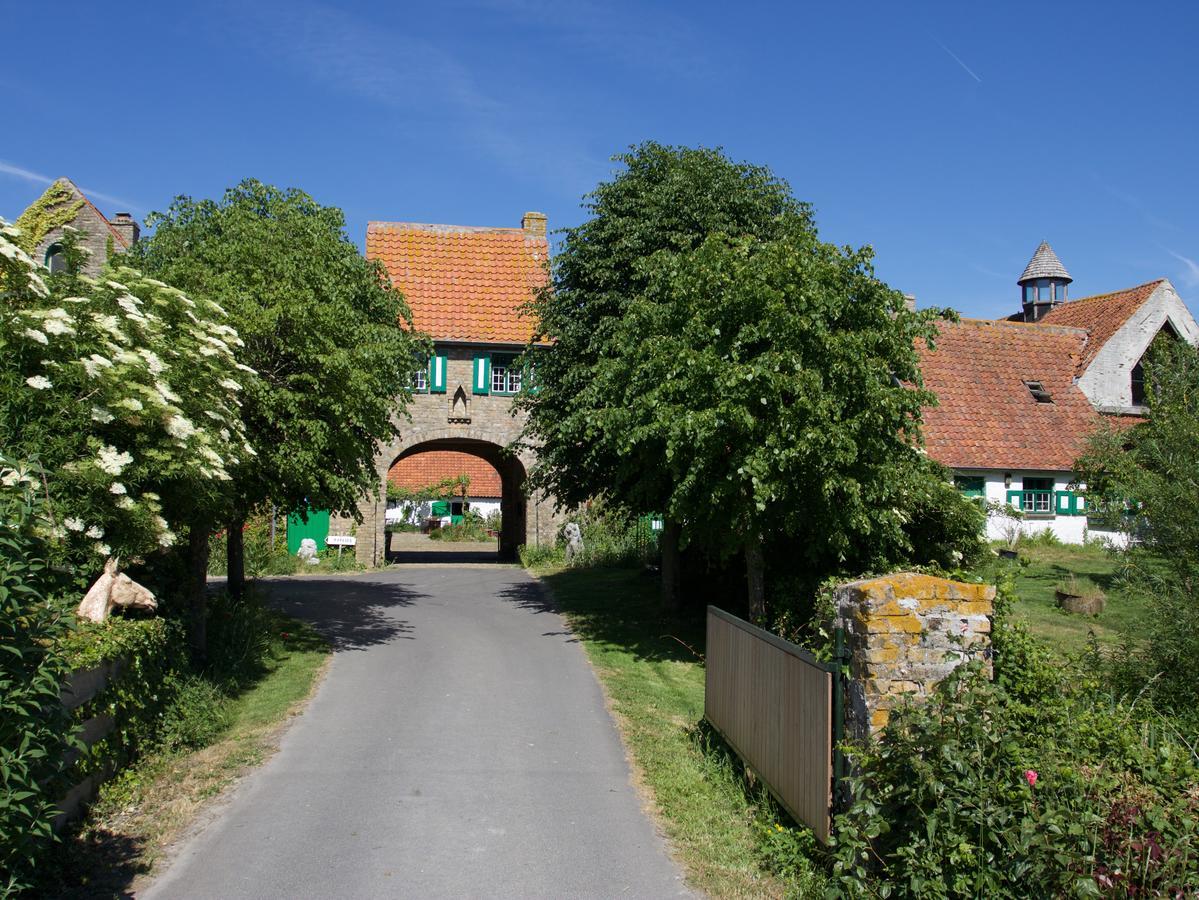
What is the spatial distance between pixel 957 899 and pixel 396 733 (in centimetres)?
652

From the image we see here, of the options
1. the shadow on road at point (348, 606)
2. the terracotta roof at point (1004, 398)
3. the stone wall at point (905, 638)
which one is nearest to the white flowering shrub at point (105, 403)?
the stone wall at point (905, 638)

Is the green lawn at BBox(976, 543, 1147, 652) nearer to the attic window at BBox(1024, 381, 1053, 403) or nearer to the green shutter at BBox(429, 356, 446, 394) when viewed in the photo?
the attic window at BBox(1024, 381, 1053, 403)

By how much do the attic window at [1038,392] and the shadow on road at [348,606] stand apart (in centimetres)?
1854

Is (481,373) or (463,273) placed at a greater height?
(463,273)

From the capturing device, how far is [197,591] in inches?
487

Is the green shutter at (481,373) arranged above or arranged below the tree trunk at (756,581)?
above

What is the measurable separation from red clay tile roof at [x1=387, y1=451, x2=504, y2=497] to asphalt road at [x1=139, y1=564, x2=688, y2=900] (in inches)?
1382

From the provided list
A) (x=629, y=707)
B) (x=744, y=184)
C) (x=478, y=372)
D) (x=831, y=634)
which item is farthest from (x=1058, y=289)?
(x=831, y=634)

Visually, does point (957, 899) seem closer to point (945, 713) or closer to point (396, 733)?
point (945, 713)

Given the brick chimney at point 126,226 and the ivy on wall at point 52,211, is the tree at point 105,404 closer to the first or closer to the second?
the ivy on wall at point 52,211

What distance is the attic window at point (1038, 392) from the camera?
93.9ft

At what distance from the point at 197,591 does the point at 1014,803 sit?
402 inches

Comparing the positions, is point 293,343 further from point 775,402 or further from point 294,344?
point 775,402

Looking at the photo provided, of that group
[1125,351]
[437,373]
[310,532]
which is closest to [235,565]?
[437,373]
